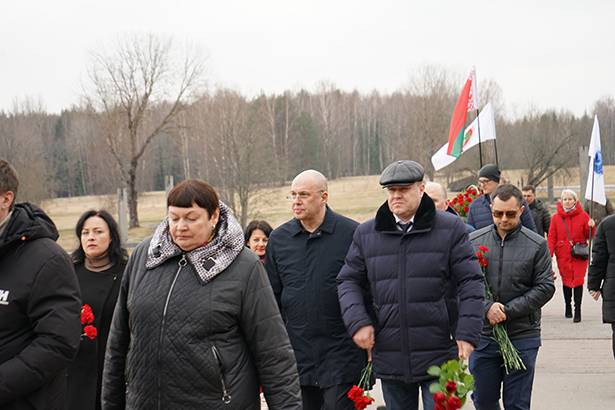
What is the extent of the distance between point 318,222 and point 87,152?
7641 cm

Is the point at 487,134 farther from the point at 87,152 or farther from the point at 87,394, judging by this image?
the point at 87,152

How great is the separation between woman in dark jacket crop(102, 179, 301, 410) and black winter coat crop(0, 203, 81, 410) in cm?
26

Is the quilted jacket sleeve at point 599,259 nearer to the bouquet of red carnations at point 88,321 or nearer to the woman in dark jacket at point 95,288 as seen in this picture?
the woman in dark jacket at point 95,288

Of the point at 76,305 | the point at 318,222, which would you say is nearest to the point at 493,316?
the point at 318,222

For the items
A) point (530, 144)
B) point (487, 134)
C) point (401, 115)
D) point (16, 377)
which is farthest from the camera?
point (401, 115)

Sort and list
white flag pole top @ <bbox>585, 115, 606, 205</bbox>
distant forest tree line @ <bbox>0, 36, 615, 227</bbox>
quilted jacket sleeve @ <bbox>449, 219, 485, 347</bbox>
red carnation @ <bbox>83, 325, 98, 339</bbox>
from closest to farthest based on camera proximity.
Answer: quilted jacket sleeve @ <bbox>449, 219, 485, 347</bbox> → red carnation @ <bbox>83, 325, 98, 339</bbox> → white flag pole top @ <bbox>585, 115, 606, 205</bbox> → distant forest tree line @ <bbox>0, 36, 615, 227</bbox>

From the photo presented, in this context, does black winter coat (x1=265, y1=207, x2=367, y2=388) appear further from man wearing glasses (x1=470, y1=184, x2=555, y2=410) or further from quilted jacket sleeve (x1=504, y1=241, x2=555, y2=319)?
quilted jacket sleeve (x1=504, y1=241, x2=555, y2=319)

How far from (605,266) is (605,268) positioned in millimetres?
21

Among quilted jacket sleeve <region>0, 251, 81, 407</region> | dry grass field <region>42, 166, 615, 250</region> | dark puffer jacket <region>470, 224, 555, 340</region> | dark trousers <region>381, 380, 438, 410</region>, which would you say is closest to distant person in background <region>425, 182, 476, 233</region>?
dark puffer jacket <region>470, 224, 555, 340</region>

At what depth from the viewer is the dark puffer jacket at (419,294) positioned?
349 cm

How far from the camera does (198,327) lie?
2533mm

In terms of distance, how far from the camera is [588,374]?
6.08 metres

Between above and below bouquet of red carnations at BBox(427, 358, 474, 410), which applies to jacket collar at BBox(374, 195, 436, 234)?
above

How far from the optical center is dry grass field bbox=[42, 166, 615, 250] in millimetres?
33150
